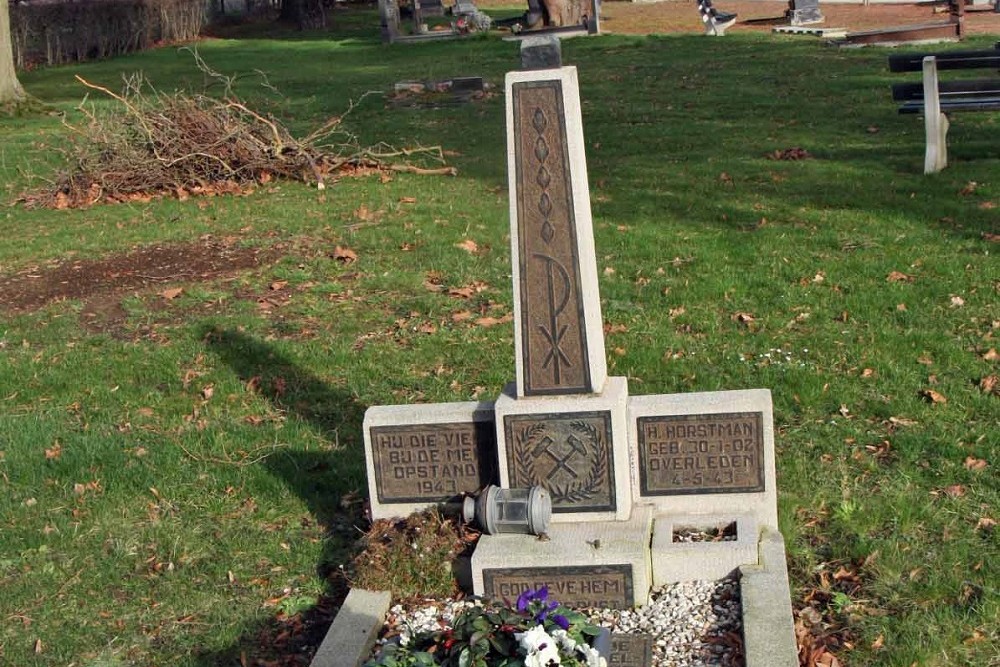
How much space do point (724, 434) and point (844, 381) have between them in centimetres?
179

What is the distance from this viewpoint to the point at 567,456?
5.29 m

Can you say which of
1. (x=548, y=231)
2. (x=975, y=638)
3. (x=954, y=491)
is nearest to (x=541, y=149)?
(x=548, y=231)

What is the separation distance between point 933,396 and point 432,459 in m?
2.70

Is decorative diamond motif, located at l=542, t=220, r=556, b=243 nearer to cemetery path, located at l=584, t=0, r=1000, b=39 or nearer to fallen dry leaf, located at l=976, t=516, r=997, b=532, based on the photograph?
fallen dry leaf, located at l=976, t=516, r=997, b=532

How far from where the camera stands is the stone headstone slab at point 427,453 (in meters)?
5.49

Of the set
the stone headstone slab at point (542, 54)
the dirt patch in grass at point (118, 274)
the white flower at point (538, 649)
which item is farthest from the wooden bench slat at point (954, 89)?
the white flower at point (538, 649)

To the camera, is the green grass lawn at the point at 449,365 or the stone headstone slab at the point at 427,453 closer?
the green grass lawn at the point at 449,365

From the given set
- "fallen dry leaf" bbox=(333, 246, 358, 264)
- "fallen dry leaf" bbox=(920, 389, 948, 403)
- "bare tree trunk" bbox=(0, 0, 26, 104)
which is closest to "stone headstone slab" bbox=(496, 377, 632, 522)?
"fallen dry leaf" bbox=(920, 389, 948, 403)

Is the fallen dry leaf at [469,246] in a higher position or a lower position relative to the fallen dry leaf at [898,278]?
higher

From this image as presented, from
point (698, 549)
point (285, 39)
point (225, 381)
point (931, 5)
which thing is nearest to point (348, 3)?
point (285, 39)

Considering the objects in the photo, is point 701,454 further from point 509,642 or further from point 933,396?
point 509,642

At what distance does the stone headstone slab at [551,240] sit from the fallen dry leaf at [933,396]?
83.3 inches

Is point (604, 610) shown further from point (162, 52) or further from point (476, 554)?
point (162, 52)

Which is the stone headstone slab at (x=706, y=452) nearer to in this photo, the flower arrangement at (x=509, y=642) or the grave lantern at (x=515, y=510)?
the grave lantern at (x=515, y=510)
